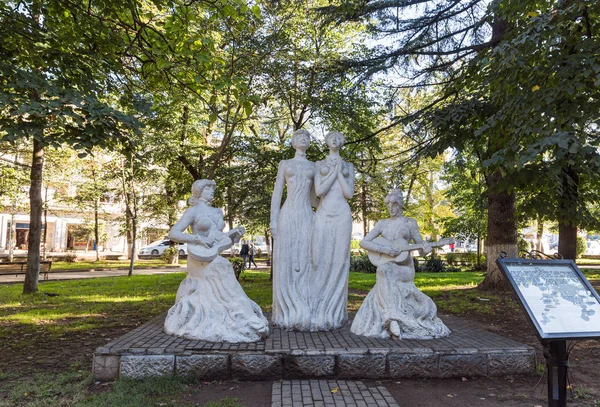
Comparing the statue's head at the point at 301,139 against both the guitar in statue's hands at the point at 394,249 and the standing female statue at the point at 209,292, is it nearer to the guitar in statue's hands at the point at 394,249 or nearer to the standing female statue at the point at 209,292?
the standing female statue at the point at 209,292

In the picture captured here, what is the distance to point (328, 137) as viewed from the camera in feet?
20.8

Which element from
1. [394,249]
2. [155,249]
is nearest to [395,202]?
[394,249]

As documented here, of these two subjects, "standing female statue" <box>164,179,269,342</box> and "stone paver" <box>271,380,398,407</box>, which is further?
"standing female statue" <box>164,179,269,342</box>

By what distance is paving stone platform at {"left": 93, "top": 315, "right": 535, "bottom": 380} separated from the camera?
461cm

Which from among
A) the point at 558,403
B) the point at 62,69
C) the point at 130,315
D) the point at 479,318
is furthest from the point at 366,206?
the point at 558,403

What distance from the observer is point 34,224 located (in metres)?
10.9

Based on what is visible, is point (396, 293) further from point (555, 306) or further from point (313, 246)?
point (555, 306)

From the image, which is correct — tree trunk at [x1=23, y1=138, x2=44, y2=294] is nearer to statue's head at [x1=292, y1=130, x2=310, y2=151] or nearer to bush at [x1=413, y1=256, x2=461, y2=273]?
statue's head at [x1=292, y1=130, x2=310, y2=151]

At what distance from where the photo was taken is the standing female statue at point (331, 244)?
19.8ft

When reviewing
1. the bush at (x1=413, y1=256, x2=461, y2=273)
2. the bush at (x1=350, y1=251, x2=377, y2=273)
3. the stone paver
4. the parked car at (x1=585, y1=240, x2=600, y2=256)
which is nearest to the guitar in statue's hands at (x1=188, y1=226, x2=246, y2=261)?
the stone paver

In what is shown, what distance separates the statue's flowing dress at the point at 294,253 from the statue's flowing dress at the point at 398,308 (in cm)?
81

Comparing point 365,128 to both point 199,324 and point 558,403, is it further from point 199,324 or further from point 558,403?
point 558,403

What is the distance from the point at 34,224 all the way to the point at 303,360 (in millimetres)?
9136

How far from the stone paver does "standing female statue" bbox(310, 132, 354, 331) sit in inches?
57.9
